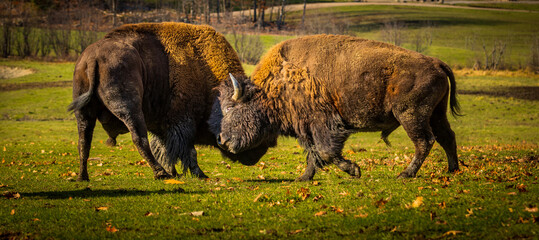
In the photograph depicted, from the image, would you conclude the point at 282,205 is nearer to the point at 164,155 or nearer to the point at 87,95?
the point at 164,155

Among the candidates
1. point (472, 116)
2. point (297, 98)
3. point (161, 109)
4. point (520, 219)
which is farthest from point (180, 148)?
point (472, 116)

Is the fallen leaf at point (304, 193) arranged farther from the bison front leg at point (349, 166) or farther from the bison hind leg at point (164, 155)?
the bison hind leg at point (164, 155)

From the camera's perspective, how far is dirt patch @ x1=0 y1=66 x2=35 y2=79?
159 feet

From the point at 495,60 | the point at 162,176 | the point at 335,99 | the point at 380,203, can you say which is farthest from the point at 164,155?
the point at 495,60

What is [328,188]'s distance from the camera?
8484 millimetres

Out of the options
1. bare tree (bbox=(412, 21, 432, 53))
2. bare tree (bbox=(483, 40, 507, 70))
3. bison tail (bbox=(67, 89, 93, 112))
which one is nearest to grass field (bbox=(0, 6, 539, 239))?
bison tail (bbox=(67, 89, 93, 112))

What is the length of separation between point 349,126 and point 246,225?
171 inches

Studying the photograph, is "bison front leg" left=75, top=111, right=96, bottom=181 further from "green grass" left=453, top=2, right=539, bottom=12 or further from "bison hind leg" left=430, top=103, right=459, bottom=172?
"green grass" left=453, top=2, right=539, bottom=12

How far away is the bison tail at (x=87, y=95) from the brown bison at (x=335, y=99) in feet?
8.66

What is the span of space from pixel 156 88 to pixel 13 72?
46.1m

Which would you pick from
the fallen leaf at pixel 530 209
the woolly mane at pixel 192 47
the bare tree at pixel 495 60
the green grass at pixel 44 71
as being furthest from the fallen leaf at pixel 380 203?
the bare tree at pixel 495 60

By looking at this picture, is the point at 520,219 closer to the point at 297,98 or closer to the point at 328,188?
the point at 328,188

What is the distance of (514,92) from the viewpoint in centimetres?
3903

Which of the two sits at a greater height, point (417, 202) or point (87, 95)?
point (87, 95)
